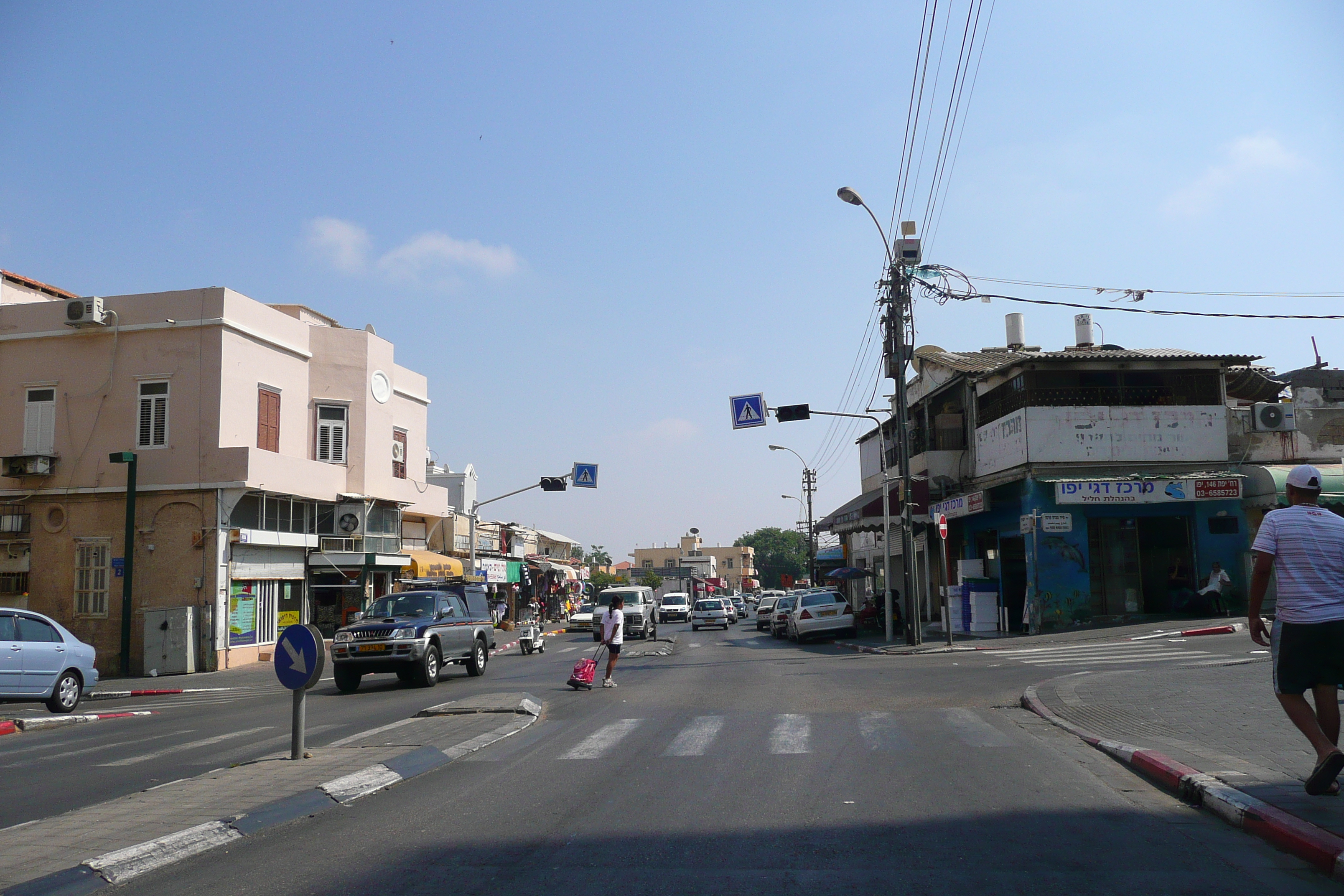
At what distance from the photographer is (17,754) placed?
39.2 ft

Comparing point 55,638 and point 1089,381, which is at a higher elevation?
point 1089,381

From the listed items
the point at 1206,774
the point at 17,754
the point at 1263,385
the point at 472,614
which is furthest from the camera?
the point at 1263,385

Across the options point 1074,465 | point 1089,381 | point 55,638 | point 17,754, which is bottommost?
point 17,754

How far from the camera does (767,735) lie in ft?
35.8

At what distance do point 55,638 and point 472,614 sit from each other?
7.96 m

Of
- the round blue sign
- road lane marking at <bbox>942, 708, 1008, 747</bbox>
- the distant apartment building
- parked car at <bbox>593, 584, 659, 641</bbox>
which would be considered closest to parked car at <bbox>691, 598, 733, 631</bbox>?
parked car at <bbox>593, 584, 659, 641</bbox>

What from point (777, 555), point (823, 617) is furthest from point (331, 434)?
point (777, 555)

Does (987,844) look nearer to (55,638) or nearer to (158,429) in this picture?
(55,638)

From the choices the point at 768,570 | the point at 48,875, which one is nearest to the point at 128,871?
the point at 48,875

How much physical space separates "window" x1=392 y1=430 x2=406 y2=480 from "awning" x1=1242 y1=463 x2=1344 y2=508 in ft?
89.0

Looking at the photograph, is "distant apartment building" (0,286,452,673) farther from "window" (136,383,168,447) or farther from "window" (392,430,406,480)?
"window" (392,430,406,480)

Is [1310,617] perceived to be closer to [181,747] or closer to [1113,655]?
[181,747]

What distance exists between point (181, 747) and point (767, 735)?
6936 millimetres

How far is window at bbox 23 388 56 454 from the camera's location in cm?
2858
